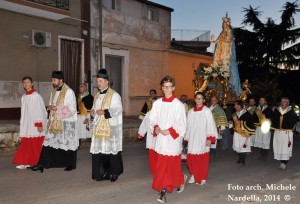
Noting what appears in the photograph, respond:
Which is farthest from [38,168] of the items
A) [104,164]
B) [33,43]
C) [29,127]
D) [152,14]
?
[152,14]

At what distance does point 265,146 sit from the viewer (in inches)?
390

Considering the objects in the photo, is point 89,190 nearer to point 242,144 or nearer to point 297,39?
point 242,144

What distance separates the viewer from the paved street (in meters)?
5.62

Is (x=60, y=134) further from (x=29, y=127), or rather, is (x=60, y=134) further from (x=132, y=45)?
(x=132, y=45)

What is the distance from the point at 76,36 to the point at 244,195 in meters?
10.9

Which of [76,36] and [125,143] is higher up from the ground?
[76,36]

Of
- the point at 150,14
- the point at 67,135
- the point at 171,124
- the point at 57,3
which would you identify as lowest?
the point at 67,135

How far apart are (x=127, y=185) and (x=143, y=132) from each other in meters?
0.97

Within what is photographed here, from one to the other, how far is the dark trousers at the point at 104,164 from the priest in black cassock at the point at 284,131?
4.01 m

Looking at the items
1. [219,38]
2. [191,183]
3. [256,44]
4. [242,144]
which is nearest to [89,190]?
[191,183]

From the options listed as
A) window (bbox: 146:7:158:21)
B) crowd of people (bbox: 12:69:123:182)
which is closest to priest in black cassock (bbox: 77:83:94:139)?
crowd of people (bbox: 12:69:123:182)

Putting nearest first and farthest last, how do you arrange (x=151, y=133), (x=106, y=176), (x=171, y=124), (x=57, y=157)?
(x=171, y=124) < (x=151, y=133) < (x=106, y=176) < (x=57, y=157)

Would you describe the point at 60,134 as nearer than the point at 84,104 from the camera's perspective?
Yes

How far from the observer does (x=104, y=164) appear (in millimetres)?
6793
